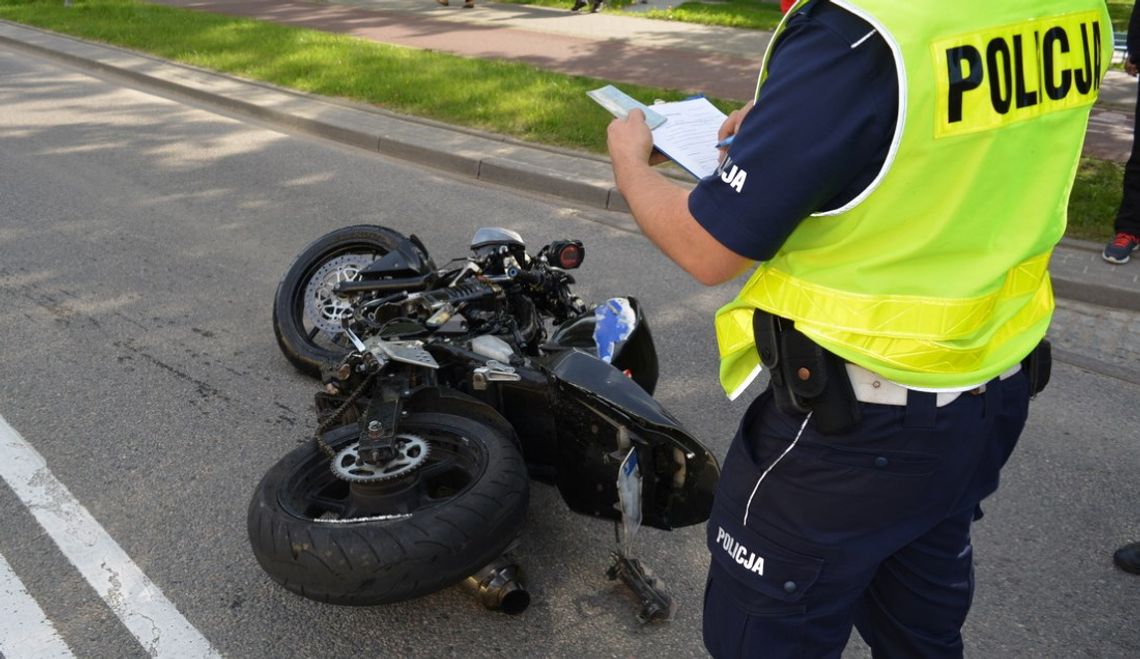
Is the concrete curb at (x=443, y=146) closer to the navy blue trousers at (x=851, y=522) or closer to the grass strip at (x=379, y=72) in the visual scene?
the grass strip at (x=379, y=72)

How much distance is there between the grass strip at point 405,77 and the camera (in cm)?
837

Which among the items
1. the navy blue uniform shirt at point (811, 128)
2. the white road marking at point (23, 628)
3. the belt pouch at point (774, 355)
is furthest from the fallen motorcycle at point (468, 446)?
the navy blue uniform shirt at point (811, 128)

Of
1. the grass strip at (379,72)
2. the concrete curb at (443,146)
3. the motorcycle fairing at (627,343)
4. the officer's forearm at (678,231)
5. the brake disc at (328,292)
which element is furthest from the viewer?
the grass strip at (379,72)

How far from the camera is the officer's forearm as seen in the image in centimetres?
166

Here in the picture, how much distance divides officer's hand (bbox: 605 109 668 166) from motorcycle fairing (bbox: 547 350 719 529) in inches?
41.4

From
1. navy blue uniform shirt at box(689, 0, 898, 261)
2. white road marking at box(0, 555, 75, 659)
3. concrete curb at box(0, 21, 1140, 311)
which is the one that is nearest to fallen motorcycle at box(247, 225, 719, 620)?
white road marking at box(0, 555, 75, 659)

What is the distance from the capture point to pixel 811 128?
1.49 m

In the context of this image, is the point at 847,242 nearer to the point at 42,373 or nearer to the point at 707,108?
the point at 707,108

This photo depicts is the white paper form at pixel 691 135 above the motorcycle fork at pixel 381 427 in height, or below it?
above

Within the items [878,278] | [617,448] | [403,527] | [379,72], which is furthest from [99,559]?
[379,72]

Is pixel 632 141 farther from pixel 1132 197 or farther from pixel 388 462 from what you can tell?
pixel 1132 197

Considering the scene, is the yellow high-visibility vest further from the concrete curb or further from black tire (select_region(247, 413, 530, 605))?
the concrete curb

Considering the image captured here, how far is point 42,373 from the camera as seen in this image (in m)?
4.62

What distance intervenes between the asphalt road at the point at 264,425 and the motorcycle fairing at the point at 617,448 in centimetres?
36
